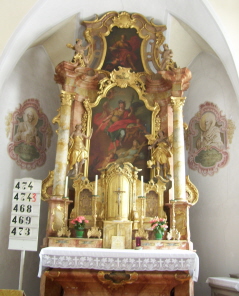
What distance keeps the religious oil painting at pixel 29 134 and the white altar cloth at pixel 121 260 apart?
3483 mm

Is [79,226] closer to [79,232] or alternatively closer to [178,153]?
[79,232]

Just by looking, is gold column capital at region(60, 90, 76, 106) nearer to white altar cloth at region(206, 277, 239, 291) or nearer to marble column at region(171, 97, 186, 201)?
marble column at region(171, 97, 186, 201)

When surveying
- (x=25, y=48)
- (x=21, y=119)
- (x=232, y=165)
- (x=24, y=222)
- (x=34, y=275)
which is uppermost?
(x=25, y=48)

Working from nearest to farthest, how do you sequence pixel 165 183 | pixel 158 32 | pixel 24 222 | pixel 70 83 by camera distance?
1. pixel 24 222
2. pixel 165 183
3. pixel 70 83
4. pixel 158 32

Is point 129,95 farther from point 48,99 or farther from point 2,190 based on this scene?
point 2,190

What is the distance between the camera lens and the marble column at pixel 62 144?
8.45 m

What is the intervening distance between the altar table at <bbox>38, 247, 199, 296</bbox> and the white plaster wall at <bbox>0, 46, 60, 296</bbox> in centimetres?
244

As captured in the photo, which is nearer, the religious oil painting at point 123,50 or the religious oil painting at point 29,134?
the religious oil painting at point 29,134

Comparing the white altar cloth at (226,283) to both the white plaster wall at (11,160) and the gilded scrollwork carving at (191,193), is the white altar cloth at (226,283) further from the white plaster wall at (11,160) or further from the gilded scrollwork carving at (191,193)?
the white plaster wall at (11,160)

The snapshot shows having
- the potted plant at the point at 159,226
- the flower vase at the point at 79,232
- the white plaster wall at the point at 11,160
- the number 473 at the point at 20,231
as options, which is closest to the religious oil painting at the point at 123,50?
the white plaster wall at the point at 11,160

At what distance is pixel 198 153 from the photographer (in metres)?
9.73

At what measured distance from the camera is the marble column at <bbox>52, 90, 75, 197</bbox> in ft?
27.7

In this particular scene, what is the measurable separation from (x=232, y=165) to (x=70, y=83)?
14.1 ft

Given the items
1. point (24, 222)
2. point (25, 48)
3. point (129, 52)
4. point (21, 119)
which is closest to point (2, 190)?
point (21, 119)
